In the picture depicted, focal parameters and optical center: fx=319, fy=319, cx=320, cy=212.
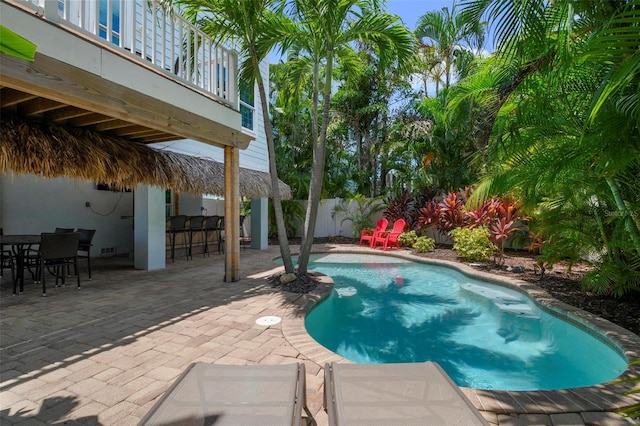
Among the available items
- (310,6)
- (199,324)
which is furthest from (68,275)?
(310,6)

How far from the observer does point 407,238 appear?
12.4 m

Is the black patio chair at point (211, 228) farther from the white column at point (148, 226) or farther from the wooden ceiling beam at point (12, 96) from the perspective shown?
the wooden ceiling beam at point (12, 96)

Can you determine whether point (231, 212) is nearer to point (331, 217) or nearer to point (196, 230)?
point (196, 230)

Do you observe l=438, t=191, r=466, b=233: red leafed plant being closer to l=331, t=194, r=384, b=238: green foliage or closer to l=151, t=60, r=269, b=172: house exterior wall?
l=331, t=194, r=384, b=238: green foliage

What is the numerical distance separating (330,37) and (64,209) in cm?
900

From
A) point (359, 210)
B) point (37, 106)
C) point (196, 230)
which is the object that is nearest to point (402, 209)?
point (359, 210)

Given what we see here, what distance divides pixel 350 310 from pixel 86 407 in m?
4.42

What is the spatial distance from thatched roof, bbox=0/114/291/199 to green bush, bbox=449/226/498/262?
712 cm

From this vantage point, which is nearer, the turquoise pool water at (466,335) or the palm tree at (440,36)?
the turquoise pool water at (466,335)

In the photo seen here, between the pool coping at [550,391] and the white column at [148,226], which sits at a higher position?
the white column at [148,226]

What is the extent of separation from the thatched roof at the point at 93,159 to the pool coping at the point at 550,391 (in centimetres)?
404

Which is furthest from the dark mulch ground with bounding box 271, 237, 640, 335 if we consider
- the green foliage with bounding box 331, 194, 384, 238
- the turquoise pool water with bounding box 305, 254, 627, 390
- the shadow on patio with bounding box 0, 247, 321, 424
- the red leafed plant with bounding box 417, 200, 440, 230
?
the green foliage with bounding box 331, 194, 384, 238

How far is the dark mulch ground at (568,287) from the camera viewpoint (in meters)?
4.73

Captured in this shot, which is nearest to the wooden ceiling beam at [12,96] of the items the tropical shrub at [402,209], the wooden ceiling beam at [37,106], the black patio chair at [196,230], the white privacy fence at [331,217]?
the wooden ceiling beam at [37,106]
